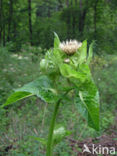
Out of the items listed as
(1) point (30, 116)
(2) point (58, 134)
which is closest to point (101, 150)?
(2) point (58, 134)

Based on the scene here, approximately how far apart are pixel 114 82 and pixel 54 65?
16.4 feet

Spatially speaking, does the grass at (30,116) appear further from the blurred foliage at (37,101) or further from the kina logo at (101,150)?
the kina logo at (101,150)

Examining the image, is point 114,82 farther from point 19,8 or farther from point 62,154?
point 19,8

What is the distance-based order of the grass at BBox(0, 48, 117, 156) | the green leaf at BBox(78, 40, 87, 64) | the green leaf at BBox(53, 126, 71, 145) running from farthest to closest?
the grass at BBox(0, 48, 117, 156) → the green leaf at BBox(53, 126, 71, 145) → the green leaf at BBox(78, 40, 87, 64)

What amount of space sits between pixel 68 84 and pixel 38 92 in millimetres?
169

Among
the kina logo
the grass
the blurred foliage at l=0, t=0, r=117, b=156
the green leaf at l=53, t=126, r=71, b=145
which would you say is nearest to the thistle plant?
the green leaf at l=53, t=126, r=71, b=145

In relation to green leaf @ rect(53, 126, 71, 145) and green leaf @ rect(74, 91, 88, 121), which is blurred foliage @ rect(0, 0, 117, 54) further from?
green leaf @ rect(74, 91, 88, 121)

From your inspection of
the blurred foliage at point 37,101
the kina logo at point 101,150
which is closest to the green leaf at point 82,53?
the blurred foliage at point 37,101

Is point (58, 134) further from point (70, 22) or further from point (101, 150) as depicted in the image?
point (70, 22)

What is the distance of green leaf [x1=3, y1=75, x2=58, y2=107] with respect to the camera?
1.01 m

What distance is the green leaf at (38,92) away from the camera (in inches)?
39.7

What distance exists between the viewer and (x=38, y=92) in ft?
3.37

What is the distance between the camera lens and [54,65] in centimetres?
106

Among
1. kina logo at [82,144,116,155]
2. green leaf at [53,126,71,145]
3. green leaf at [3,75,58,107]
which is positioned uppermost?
green leaf at [3,75,58,107]
